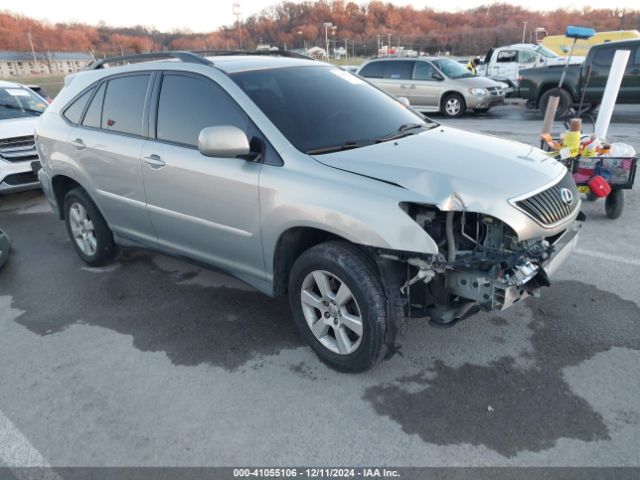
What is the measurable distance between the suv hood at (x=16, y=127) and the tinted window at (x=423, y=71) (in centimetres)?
1028

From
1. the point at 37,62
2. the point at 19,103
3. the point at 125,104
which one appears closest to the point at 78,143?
the point at 125,104

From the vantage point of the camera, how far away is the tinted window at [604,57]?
11.8 metres

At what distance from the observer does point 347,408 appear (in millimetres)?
2771

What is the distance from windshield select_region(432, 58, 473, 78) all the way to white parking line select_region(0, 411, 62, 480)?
45.2 ft

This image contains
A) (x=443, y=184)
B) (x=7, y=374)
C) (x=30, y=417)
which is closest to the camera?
(x=443, y=184)

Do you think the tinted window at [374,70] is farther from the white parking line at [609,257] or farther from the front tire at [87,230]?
the front tire at [87,230]

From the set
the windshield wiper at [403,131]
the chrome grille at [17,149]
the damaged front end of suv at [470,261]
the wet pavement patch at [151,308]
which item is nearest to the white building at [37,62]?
the chrome grille at [17,149]

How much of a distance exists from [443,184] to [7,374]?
118 inches

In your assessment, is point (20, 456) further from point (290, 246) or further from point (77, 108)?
point (77, 108)

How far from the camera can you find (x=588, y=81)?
11.4 metres

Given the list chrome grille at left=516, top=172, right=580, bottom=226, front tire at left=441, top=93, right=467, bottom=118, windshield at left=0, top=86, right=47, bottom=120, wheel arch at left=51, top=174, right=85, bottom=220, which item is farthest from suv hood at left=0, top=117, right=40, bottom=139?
front tire at left=441, top=93, right=467, bottom=118

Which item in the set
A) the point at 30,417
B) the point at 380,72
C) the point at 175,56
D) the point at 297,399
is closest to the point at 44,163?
the point at 175,56

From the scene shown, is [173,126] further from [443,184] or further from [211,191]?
[443,184]

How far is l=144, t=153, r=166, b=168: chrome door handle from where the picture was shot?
3649mm
